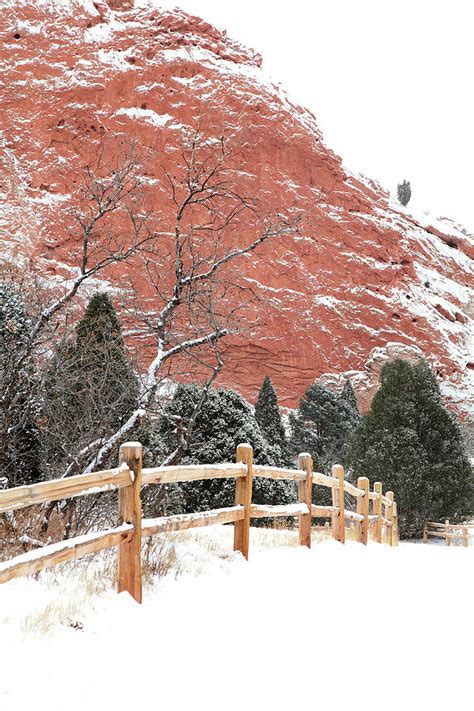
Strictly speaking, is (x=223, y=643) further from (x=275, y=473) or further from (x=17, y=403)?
(x=17, y=403)

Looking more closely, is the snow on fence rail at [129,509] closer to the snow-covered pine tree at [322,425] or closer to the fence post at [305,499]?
the fence post at [305,499]

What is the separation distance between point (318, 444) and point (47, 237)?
35708 mm

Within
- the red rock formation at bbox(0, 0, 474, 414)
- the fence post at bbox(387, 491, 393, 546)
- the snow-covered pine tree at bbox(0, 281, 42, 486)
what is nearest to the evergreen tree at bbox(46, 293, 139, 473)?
the snow-covered pine tree at bbox(0, 281, 42, 486)

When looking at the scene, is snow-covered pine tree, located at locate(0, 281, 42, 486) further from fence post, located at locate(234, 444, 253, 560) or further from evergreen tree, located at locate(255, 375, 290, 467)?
evergreen tree, located at locate(255, 375, 290, 467)

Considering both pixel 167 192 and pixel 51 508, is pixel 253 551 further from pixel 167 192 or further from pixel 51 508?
pixel 167 192

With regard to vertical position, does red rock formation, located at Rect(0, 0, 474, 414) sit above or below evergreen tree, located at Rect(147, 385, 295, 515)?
above

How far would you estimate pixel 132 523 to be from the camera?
13.9ft

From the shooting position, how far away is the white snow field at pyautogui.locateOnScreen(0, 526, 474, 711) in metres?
2.93

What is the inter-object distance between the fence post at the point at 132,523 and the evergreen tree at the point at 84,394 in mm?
4911

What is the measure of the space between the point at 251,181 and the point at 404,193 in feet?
119

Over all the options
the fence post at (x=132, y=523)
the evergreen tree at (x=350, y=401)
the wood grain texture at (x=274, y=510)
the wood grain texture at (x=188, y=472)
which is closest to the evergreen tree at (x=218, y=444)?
the wood grain texture at (x=274, y=510)

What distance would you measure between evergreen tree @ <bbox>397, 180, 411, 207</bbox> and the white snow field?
97921 millimetres

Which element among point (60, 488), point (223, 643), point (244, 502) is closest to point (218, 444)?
point (244, 502)

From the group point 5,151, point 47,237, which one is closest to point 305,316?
point 47,237
